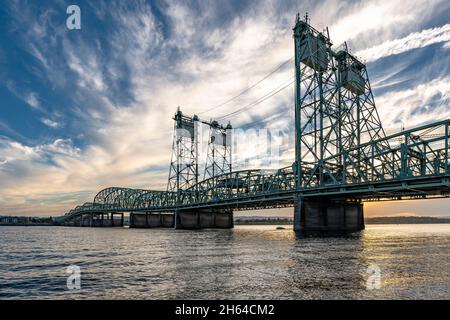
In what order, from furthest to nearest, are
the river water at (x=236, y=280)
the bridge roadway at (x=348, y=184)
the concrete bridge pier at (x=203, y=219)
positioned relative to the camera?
the concrete bridge pier at (x=203, y=219)
the bridge roadway at (x=348, y=184)
the river water at (x=236, y=280)

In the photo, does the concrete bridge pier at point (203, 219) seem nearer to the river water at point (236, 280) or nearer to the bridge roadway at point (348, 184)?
the bridge roadway at point (348, 184)

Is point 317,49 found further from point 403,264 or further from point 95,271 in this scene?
point 95,271

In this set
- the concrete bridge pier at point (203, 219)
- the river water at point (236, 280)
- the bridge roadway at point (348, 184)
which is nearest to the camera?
the river water at point (236, 280)

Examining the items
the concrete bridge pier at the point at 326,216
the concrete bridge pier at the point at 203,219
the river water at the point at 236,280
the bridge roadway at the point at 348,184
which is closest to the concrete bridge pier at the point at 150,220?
the bridge roadway at the point at 348,184

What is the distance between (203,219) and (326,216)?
203 ft

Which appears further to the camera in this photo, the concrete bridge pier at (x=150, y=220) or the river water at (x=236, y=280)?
the concrete bridge pier at (x=150, y=220)

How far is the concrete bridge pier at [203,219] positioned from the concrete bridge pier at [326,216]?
58374mm

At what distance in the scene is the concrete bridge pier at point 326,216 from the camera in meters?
68.6

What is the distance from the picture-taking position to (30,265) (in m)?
25.5

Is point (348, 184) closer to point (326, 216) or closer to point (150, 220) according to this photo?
point (326, 216)

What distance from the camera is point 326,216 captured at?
240 feet

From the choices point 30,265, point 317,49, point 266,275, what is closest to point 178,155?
point 317,49

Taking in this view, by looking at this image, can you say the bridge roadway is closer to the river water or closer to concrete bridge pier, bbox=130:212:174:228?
concrete bridge pier, bbox=130:212:174:228

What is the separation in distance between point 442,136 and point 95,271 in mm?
51515
